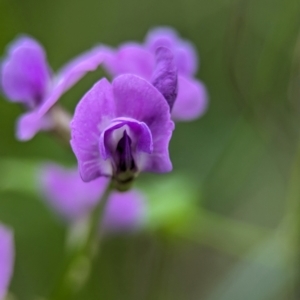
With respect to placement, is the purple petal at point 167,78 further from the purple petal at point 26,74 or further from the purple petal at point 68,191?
the purple petal at point 68,191

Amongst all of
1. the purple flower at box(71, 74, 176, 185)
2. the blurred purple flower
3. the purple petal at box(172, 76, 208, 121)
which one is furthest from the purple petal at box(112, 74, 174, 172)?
the blurred purple flower

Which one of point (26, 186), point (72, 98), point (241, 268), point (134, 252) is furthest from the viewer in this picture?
point (72, 98)

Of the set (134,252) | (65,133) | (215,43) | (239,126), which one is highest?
(215,43)

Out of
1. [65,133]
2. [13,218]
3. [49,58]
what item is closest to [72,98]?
[49,58]

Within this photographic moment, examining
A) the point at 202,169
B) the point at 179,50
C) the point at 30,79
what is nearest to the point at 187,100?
the point at 179,50

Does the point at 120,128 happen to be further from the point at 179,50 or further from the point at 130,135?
the point at 179,50

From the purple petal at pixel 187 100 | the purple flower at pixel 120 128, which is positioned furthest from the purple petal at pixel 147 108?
the purple petal at pixel 187 100

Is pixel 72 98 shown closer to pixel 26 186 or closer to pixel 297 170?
pixel 26 186
